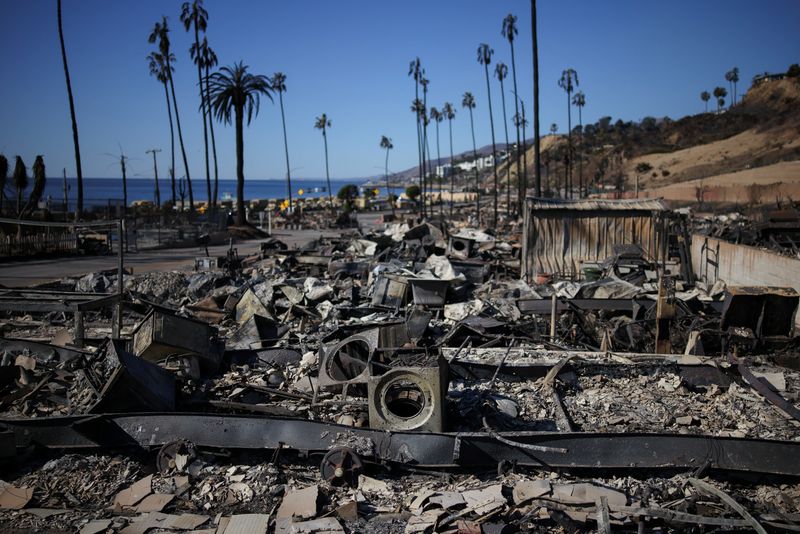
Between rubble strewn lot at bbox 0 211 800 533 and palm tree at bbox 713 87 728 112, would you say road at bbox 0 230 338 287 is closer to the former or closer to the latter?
rubble strewn lot at bbox 0 211 800 533

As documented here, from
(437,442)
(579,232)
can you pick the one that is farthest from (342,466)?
(579,232)

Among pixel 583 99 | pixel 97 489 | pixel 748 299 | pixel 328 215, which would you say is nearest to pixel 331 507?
pixel 97 489

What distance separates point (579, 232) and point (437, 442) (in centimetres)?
1319

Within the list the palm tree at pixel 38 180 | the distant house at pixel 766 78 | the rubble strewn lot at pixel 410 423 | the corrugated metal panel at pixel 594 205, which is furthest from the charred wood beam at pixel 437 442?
the distant house at pixel 766 78

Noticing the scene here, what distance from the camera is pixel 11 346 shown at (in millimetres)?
9070

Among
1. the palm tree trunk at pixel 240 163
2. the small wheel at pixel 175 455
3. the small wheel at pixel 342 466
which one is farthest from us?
the palm tree trunk at pixel 240 163

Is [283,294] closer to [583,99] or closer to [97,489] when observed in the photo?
[97,489]

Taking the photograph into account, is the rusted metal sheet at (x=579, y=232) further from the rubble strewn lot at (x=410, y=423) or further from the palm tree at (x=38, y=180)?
the palm tree at (x=38, y=180)

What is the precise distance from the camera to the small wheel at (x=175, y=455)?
6074 mm

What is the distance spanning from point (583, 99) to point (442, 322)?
266 ft

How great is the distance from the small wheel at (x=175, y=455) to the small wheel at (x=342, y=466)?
4.48 feet

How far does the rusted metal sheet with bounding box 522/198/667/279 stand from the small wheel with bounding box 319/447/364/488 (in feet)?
41.6

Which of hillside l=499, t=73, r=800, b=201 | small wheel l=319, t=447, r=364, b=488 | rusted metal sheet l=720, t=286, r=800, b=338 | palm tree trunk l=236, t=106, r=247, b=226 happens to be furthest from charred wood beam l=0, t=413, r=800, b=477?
hillside l=499, t=73, r=800, b=201

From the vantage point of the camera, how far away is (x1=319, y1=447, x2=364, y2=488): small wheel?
231 inches
